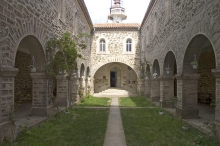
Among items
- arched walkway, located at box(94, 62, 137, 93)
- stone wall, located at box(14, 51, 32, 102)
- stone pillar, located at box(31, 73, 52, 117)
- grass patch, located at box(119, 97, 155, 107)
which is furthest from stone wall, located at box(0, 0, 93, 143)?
arched walkway, located at box(94, 62, 137, 93)

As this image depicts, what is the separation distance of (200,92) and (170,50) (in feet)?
20.7

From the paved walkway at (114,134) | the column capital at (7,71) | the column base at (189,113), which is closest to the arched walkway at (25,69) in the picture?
the column capital at (7,71)

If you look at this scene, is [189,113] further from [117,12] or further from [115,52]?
[117,12]

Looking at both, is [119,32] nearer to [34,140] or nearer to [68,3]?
[68,3]

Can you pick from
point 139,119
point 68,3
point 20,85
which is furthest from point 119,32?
point 139,119

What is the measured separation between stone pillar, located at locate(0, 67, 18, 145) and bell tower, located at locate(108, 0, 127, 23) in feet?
119

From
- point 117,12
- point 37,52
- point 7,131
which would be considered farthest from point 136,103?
point 117,12

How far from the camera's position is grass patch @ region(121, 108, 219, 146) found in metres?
5.43

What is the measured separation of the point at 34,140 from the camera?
18.0ft

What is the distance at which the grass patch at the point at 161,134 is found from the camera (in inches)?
214

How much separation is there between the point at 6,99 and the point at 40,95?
2.89 meters

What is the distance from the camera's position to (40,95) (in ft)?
26.2

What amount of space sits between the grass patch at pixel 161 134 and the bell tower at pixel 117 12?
112ft

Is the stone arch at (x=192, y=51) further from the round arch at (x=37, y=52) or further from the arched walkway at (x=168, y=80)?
the round arch at (x=37, y=52)
